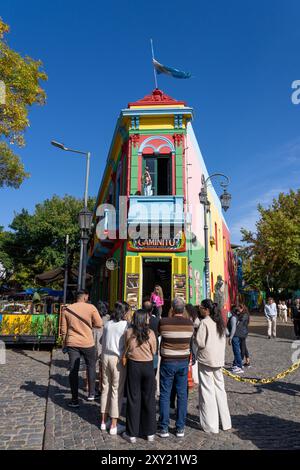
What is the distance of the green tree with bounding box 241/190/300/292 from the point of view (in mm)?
24952

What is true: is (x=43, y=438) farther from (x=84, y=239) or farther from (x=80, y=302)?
→ (x=84, y=239)

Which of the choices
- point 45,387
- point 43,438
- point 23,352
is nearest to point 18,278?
point 23,352

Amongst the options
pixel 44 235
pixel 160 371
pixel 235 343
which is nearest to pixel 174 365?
pixel 160 371

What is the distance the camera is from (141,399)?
473 centimetres

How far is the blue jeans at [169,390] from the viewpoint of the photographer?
4.75 metres

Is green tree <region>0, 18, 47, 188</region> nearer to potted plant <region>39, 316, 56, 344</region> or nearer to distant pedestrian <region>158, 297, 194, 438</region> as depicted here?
potted plant <region>39, 316, 56, 344</region>

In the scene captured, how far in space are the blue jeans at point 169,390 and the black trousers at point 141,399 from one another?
0.55ft

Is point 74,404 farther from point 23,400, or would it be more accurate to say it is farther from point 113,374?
point 113,374

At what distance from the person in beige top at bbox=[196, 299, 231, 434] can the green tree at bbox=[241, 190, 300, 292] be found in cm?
2081

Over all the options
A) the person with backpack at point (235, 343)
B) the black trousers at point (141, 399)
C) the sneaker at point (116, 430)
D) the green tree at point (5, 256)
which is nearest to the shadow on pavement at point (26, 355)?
the person with backpack at point (235, 343)

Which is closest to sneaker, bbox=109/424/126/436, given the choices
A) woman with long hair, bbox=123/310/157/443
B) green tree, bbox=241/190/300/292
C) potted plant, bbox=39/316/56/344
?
woman with long hair, bbox=123/310/157/443

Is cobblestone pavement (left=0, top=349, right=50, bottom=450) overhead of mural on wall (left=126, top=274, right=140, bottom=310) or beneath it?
beneath

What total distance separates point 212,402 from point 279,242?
73.4 feet
